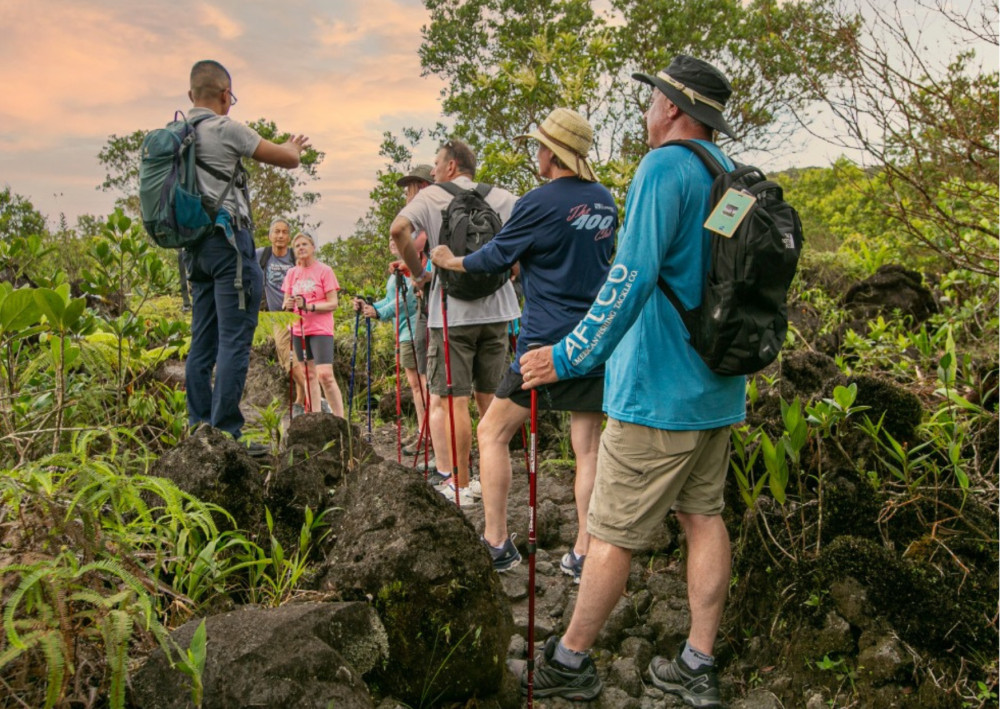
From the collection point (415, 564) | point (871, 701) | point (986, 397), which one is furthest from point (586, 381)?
point (986, 397)

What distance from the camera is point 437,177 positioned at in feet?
16.9

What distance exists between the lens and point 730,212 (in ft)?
8.55

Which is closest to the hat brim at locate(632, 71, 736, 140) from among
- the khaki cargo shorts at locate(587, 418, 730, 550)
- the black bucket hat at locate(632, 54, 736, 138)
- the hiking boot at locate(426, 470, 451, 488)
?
the black bucket hat at locate(632, 54, 736, 138)

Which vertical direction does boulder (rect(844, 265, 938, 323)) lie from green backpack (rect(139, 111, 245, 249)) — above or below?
below

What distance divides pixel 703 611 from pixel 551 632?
3.02 feet

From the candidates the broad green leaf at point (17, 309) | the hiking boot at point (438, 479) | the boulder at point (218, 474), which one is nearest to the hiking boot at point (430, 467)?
the hiking boot at point (438, 479)

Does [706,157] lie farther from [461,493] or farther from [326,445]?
[461,493]

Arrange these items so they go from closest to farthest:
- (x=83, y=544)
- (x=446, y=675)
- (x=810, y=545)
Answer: (x=83, y=544)
(x=446, y=675)
(x=810, y=545)

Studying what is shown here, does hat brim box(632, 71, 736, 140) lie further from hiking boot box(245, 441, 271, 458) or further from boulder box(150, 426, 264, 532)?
hiking boot box(245, 441, 271, 458)

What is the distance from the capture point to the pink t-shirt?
7750mm

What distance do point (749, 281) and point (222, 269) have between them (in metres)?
3.20

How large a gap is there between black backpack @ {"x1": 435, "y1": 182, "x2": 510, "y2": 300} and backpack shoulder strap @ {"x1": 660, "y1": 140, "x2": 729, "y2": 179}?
2.07 m

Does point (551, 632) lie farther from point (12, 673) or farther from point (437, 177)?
point (437, 177)

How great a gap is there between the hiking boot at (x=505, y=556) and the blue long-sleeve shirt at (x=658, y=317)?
62.2 inches
